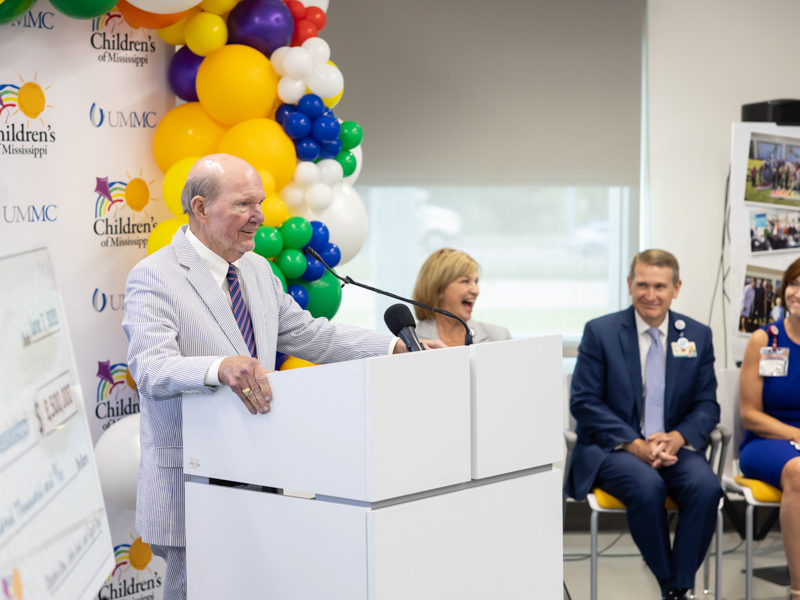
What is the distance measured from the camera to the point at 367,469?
55.4 inches

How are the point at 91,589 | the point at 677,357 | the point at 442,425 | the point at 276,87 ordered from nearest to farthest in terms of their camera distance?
the point at 91,589 < the point at 442,425 < the point at 276,87 < the point at 677,357

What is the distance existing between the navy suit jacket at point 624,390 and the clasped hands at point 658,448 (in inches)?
1.6

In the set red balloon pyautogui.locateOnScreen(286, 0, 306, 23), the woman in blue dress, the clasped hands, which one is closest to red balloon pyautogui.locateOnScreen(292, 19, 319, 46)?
red balloon pyautogui.locateOnScreen(286, 0, 306, 23)

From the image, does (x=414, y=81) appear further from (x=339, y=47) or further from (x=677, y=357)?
(x=677, y=357)

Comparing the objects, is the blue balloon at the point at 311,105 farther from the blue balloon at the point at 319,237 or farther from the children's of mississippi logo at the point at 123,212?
the children's of mississippi logo at the point at 123,212

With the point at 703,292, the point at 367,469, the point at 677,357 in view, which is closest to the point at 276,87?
A: the point at 367,469

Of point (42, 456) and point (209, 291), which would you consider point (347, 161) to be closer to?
point (209, 291)

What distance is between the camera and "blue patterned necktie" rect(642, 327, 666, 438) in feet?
11.8

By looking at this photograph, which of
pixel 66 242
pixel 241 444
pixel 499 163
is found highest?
pixel 499 163

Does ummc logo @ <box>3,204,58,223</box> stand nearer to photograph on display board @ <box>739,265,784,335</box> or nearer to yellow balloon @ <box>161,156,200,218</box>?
yellow balloon @ <box>161,156,200,218</box>

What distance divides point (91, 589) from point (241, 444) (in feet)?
2.54

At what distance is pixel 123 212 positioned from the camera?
2793 mm

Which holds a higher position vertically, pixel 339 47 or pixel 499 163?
pixel 339 47

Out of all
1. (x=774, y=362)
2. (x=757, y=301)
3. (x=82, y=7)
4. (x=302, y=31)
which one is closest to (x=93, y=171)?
(x=82, y=7)
